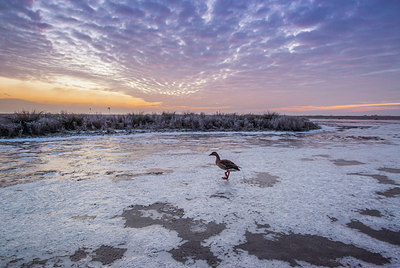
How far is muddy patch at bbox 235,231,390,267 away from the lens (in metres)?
1.95

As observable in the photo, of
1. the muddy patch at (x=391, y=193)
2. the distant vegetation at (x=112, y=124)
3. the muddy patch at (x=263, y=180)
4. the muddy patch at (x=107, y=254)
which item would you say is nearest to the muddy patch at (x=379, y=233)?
the muddy patch at (x=391, y=193)

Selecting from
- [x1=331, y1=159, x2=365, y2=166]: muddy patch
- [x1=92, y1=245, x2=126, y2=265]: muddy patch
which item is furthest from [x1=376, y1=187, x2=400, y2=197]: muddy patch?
[x1=92, y1=245, x2=126, y2=265]: muddy patch

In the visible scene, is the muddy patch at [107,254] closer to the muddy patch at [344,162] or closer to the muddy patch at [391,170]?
the muddy patch at [344,162]

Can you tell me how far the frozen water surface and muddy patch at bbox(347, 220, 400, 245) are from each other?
0.04 ft

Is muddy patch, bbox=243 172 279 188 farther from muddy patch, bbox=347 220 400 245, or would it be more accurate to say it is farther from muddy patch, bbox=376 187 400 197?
muddy patch, bbox=376 187 400 197

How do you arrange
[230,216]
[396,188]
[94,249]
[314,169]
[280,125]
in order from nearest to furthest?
[94,249] → [230,216] → [396,188] → [314,169] → [280,125]

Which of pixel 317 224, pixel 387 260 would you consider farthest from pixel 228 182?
pixel 387 260

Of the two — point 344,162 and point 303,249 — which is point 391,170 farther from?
point 303,249

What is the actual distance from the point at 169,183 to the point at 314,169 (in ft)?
11.3

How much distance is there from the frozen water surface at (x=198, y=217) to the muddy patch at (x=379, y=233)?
1 cm

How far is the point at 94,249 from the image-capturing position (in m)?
2.10

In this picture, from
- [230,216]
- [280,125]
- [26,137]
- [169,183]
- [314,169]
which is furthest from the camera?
[280,125]

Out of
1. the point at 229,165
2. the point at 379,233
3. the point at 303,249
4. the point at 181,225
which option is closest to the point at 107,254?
the point at 181,225

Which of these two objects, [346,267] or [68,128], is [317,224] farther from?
[68,128]
